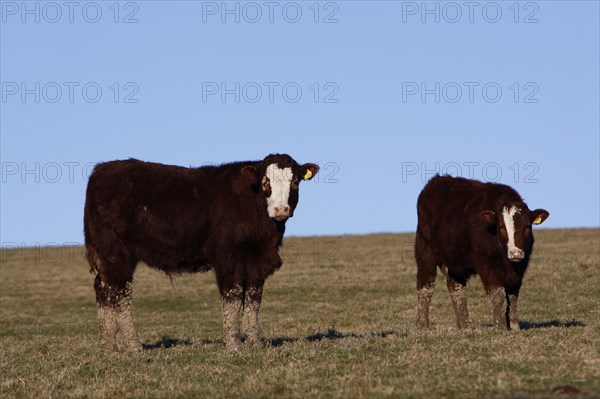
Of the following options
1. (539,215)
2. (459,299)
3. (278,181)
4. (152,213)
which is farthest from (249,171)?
(459,299)

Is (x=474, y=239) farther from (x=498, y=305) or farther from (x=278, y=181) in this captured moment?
(x=278, y=181)

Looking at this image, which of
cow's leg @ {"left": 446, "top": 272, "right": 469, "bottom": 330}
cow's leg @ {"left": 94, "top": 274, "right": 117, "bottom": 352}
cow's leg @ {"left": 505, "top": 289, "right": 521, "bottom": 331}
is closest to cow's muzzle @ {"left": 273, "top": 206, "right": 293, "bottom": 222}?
cow's leg @ {"left": 94, "top": 274, "right": 117, "bottom": 352}

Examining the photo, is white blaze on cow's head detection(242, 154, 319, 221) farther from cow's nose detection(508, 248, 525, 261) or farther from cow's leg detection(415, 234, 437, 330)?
cow's leg detection(415, 234, 437, 330)

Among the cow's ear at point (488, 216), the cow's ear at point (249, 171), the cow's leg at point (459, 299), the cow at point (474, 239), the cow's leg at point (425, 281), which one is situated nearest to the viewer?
the cow's ear at point (249, 171)

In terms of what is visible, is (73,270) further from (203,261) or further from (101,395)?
(101,395)

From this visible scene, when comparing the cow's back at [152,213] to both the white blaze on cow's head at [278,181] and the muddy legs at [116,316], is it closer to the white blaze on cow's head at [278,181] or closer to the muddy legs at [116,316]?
the muddy legs at [116,316]

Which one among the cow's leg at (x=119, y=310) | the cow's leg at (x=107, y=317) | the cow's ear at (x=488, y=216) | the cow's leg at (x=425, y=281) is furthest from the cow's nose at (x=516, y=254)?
the cow's leg at (x=107, y=317)

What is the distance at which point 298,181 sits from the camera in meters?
16.6

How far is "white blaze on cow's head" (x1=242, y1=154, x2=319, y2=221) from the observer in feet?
52.6

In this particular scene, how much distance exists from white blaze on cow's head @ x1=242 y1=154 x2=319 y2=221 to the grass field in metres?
2.30

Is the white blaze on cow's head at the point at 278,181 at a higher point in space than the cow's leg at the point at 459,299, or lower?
higher

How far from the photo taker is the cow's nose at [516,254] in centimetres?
1784

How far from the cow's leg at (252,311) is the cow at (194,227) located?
0.02 m

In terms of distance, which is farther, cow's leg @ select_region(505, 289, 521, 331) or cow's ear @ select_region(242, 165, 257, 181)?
cow's leg @ select_region(505, 289, 521, 331)
